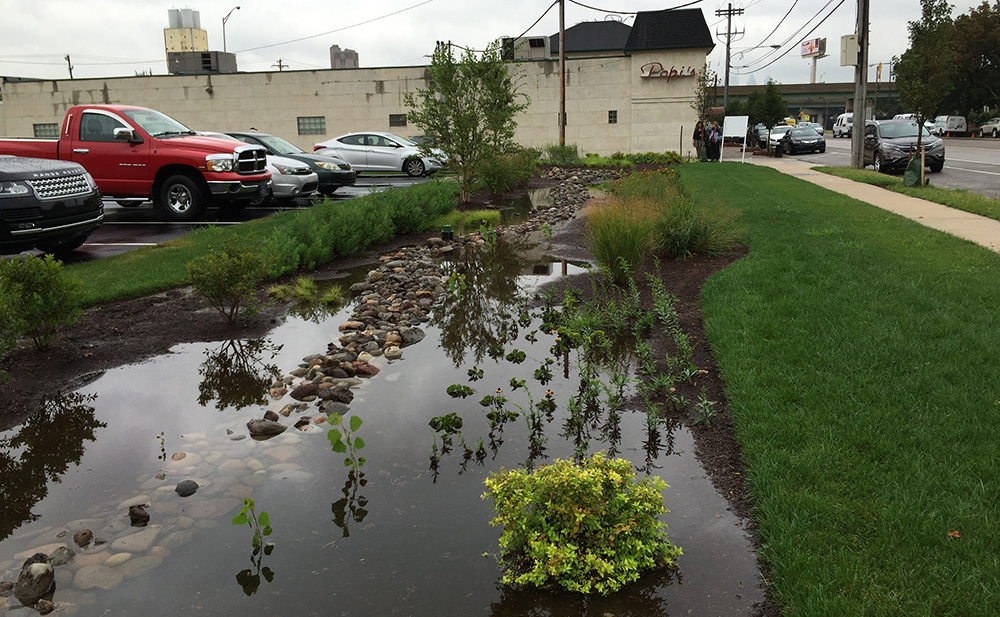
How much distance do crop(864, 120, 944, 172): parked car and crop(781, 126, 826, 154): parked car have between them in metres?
12.5

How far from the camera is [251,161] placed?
13.4 m

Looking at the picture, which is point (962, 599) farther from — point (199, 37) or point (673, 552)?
point (199, 37)

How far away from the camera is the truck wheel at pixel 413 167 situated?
24125 millimetres

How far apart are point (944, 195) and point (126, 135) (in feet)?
52.5

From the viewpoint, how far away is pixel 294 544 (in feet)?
12.0

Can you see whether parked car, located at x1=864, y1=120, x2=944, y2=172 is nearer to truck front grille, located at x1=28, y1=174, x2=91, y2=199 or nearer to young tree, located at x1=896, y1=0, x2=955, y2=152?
young tree, located at x1=896, y1=0, x2=955, y2=152

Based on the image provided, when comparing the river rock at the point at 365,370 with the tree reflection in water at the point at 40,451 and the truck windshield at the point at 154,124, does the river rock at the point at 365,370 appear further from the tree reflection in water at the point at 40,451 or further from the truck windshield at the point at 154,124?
the truck windshield at the point at 154,124

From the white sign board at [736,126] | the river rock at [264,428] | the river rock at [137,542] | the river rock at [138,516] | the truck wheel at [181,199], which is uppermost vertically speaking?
the white sign board at [736,126]

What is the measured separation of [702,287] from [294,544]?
575 cm

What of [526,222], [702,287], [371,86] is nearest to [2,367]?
[702,287]

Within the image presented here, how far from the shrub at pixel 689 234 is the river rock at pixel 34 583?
8.05 m

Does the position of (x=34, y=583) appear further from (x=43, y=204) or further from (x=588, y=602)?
(x=43, y=204)

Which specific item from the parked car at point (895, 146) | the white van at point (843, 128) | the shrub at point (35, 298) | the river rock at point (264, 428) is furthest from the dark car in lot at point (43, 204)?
the white van at point (843, 128)

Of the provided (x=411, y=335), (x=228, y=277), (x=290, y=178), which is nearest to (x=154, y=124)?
(x=290, y=178)
